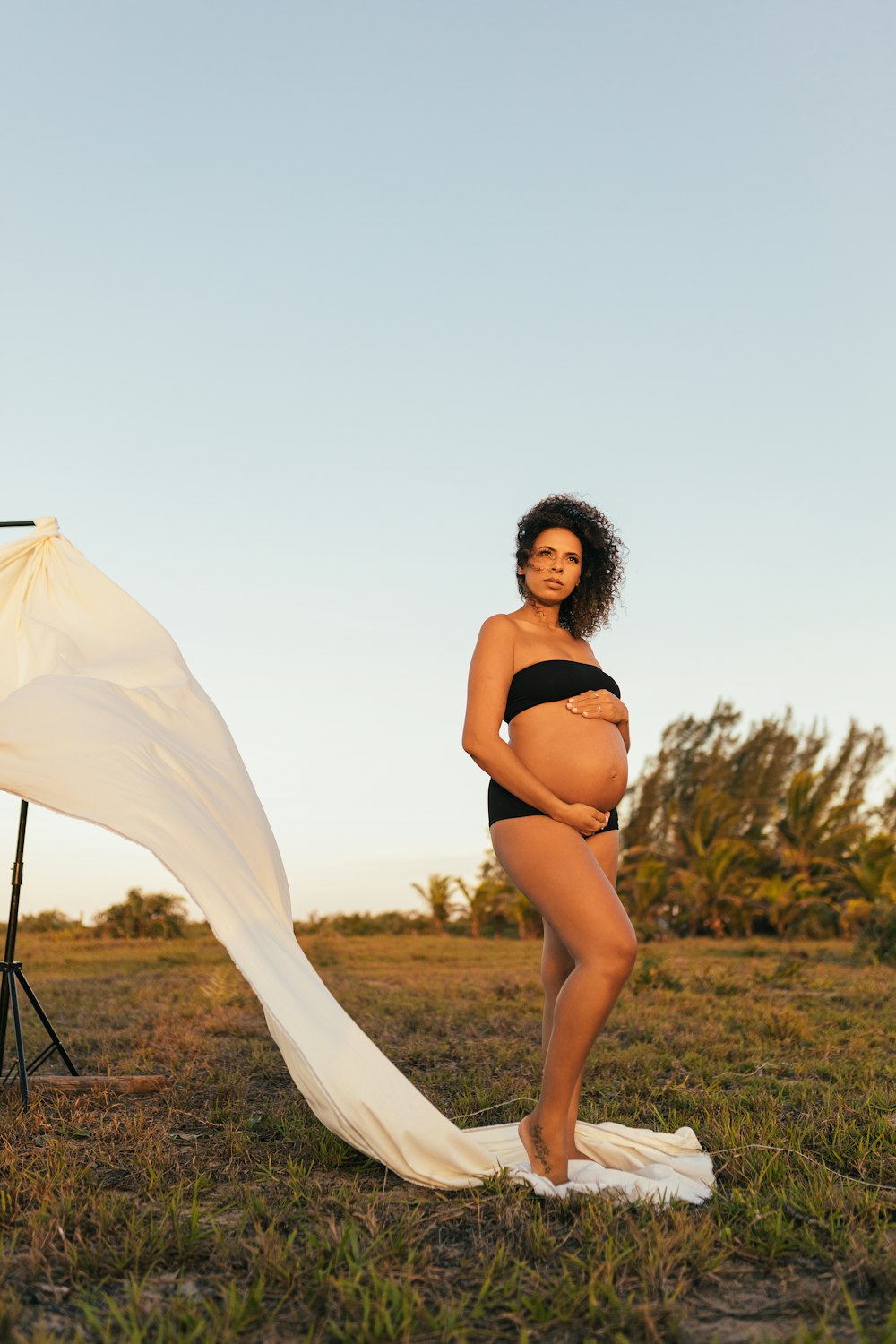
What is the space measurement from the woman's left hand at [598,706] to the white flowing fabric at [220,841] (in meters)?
1.29

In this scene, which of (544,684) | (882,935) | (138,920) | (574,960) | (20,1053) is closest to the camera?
(574,960)

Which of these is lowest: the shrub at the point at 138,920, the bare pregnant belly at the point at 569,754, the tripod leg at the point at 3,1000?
the shrub at the point at 138,920

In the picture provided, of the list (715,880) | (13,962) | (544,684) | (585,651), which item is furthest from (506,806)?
(715,880)

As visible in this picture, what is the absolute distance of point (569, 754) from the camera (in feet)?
11.5

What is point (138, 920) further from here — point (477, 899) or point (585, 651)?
point (585, 651)

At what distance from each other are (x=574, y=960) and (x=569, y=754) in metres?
0.70

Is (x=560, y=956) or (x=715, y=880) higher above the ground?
(x=560, y=956)

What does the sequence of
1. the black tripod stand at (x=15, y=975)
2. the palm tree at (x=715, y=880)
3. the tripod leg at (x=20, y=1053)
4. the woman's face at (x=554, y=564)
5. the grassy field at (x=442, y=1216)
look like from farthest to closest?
the palm tree at (x=715, y=880) < the black tripod stand at (x=15, y=975) < the tripod leg at (x=20, y=1053) < the woman's face at (x=554, y=564) < the grassy field at (x=442, y=1216)

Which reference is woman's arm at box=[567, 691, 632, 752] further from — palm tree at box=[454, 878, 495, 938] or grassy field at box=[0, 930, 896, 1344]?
palm tree at box=[454, 878, 495, 938]

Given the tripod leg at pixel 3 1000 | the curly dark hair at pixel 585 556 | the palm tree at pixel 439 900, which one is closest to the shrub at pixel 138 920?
the palm tree at pixel 439 900

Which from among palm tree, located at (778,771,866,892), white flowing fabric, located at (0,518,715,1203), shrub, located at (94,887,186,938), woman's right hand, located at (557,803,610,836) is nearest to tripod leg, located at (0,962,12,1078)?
white flowing fabric, located at (0,518,715,1203)

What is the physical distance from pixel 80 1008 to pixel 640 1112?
5.33 meters

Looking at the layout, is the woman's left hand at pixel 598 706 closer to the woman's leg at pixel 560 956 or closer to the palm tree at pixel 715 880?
the woman's leg at pixel 560 956

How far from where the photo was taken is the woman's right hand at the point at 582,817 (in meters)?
3.33
